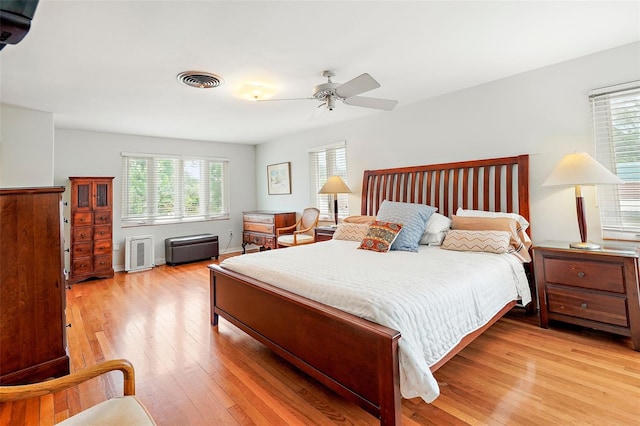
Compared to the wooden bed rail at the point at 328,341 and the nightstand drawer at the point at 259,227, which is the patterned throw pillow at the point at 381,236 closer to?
the wooden bed rail at the point at 328,341

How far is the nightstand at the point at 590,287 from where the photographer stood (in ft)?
7.06

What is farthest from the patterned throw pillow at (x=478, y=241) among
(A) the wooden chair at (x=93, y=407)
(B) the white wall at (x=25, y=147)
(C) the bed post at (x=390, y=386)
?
(B) the white wall at (x=25, y=147)

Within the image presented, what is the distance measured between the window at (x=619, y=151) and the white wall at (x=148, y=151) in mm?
5840

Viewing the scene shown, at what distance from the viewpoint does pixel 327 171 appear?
17.0ft

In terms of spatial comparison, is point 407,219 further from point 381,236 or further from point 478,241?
point 478,241

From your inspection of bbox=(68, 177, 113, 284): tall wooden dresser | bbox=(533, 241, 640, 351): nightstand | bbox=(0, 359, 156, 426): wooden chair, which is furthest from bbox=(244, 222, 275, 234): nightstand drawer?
bbox=(0, 359, 156, 426): wooden chair

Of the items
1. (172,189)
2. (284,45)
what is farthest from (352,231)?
(172,189)

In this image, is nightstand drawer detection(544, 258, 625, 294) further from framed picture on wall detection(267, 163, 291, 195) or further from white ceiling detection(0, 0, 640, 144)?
framed picture on wall detection(267, 163, 291, 195)

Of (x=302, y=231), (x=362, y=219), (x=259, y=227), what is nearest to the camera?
(x=362, y=219)

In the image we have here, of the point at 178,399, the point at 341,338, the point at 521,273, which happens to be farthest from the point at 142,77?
the point at 521,273

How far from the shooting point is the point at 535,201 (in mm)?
2984

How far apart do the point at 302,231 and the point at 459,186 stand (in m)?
2.48

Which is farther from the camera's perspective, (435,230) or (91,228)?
(91,228)

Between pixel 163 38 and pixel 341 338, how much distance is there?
7.90 feet
